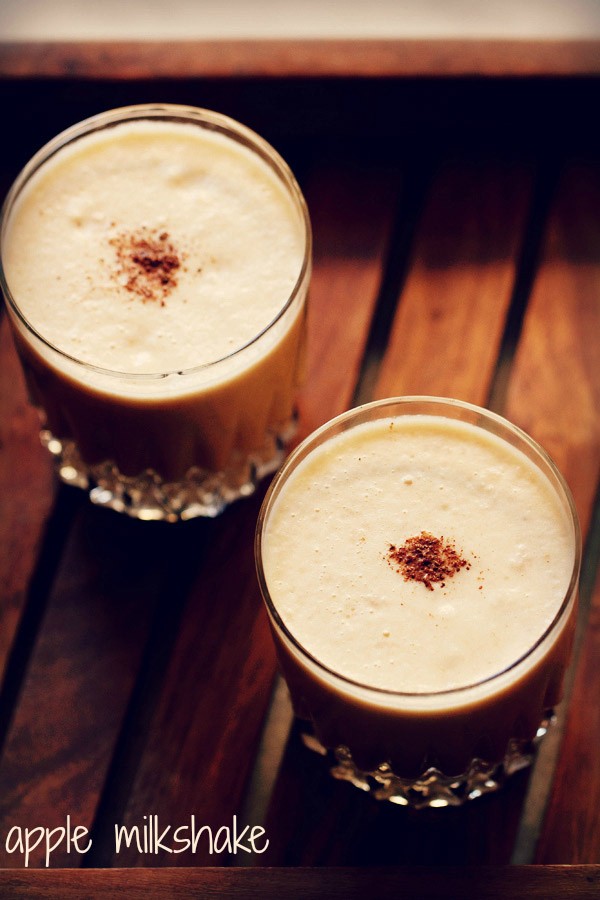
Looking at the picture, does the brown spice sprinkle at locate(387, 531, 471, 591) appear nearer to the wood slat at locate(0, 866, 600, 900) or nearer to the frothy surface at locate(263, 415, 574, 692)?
the frothy surface at locate(263, 415, 574, 692)

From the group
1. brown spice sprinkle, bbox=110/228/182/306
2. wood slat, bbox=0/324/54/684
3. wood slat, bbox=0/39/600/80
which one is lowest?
wood slat, bbox=0/324/54/684

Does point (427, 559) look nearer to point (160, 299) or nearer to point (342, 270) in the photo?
point (160, 299)

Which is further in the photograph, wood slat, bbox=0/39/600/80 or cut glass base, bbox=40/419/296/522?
wood slat, bbox=0/39/600/80

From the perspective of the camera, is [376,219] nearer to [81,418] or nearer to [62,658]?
[81,418]

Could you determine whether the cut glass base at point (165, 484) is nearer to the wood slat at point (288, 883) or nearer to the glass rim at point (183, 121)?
the glass rim at point (183, 121)

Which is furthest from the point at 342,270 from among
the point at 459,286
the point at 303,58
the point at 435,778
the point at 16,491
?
the point at 435,778

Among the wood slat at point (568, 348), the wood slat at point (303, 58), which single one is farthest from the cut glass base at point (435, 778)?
the wood slat at point (303, 58)

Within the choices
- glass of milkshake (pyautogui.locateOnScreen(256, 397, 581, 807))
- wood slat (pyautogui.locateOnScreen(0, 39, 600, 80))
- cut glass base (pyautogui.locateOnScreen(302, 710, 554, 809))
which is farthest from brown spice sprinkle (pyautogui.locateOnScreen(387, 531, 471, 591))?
wood slat (pyautogui.locateOnScreen(0, 39, 600, 80))
